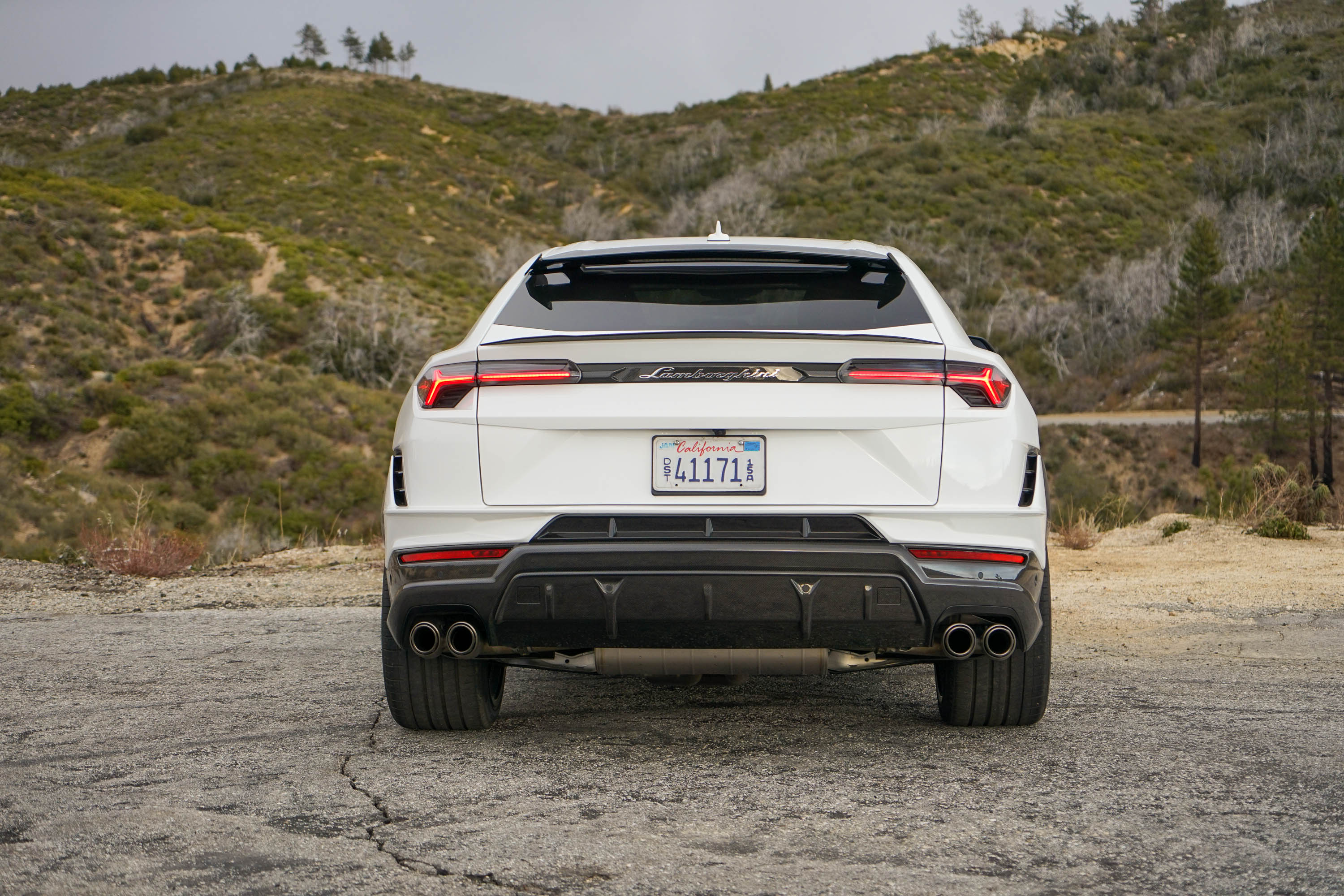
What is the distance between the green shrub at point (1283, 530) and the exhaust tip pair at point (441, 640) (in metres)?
10.1

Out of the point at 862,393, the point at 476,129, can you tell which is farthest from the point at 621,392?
the point at 476,129

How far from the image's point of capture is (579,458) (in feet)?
11.1

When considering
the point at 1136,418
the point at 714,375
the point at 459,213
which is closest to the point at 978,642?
the point at 714,375

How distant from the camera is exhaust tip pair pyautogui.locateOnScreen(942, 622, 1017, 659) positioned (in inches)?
135

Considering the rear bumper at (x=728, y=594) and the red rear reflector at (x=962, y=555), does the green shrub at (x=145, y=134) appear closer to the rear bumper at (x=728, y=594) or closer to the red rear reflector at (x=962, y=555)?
the rear bumper at (x=728, y=594)

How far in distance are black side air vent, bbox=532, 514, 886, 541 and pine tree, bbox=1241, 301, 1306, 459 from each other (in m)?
37.0

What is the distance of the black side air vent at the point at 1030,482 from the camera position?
3.51 meters

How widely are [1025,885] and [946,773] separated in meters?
0.97

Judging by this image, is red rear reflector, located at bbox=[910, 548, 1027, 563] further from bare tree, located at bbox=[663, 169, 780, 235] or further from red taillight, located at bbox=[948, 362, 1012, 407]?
bare tree, located at bbox=[663, 169, 780, 235]

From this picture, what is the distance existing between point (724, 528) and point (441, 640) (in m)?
0.97

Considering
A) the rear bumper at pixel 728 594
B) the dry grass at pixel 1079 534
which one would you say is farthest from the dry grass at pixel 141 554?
the dry grass at pixel 1079 534

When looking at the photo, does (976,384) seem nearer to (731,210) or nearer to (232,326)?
(232,326)

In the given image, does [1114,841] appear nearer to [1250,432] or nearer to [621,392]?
[621,392]

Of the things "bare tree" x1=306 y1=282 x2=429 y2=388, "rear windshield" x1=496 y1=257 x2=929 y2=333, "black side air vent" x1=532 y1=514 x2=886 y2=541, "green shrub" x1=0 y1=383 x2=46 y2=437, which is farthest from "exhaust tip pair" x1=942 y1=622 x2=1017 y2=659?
"bare tree" x1=306 y1=282 x2=429 y2=388
